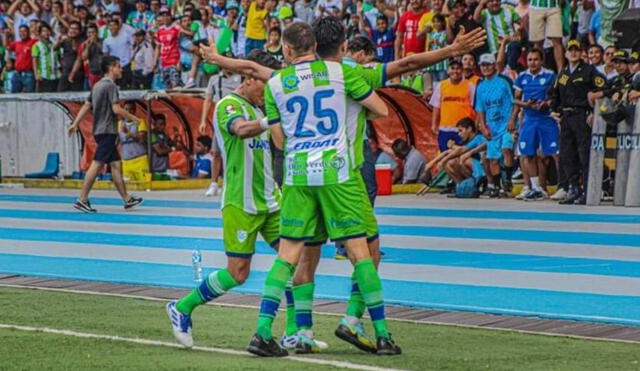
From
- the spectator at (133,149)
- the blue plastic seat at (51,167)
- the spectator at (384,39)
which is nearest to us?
the spectator at (384,39)

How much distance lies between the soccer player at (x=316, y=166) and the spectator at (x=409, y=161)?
15050mm

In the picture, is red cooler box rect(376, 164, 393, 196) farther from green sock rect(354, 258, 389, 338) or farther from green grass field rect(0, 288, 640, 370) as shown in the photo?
green sock rect(354, 258, 389, 338)

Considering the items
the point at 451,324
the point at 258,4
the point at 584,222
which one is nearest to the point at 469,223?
the point at 584,222

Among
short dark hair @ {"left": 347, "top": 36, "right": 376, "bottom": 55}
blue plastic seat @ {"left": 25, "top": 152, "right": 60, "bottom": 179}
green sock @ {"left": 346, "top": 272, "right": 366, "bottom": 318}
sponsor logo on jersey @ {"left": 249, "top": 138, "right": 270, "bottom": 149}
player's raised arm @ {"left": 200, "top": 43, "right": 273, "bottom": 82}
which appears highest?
short dark hair @ {"left": 347, "top": 36, "right": 376, "bottom": 55}

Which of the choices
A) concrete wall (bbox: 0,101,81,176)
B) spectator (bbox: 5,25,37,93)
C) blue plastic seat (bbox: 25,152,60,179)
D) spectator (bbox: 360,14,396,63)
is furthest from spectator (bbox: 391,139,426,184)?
spectator (bbox: 5,25,37,93)

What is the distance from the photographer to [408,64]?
26.6 feet

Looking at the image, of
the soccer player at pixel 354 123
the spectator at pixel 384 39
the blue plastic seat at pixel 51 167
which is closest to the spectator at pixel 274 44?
the spectator at pixel 384 39

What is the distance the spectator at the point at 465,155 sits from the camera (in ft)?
69.5

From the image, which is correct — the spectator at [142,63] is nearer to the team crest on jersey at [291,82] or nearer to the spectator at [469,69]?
the spectator at [469,69]

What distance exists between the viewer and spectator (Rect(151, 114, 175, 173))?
25719 mm

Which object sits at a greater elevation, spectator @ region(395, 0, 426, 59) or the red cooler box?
spectator @ region(395, 0, 426, 59)

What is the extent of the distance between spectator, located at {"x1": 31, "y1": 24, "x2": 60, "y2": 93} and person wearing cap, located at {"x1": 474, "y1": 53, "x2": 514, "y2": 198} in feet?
41.8

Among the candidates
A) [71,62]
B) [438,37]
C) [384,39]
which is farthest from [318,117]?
[71,62]

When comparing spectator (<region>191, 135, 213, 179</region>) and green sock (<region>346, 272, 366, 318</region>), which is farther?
spectator (<region>191, 135, 213, 179</region>)
